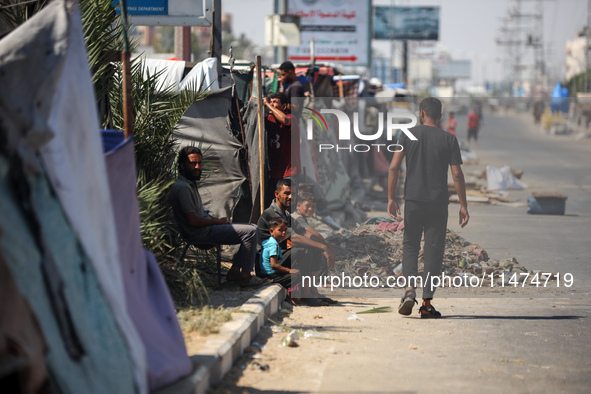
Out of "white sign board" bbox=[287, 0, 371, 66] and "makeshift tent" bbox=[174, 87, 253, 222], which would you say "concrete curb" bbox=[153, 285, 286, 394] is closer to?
"makeshift tent" bbox=[174, 87, 253, 222]

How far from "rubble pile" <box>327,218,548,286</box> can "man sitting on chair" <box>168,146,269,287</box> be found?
124cm

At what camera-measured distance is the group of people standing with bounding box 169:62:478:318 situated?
707cm

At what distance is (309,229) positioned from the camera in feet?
25.9

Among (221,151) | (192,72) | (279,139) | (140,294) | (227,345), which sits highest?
(192,72)

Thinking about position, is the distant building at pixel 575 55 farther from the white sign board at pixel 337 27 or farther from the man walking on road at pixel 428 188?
the man walking on road at pixel 428 188

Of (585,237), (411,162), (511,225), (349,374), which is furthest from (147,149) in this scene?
(511,225)

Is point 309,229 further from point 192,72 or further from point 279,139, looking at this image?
point 192,72

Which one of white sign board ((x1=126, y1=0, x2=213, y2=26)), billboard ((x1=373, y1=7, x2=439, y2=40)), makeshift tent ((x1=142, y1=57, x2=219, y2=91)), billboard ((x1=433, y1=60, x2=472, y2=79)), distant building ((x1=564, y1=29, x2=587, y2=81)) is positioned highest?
billboard ((x1=373, y1=7, x2=439, y2=40))

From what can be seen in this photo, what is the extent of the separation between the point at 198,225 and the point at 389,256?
85.6 inches

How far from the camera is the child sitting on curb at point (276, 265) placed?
752 cm

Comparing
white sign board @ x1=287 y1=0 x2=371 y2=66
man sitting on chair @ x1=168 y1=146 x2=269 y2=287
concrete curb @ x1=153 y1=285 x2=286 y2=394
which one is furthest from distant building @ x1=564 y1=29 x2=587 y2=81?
concrete curb @ x1=153 y1=285 x2=286 y2=394

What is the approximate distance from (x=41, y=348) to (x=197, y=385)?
112cm

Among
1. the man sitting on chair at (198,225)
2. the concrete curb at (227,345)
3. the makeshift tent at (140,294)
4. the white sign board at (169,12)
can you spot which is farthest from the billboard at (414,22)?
the makeshift tent at (140,294)
